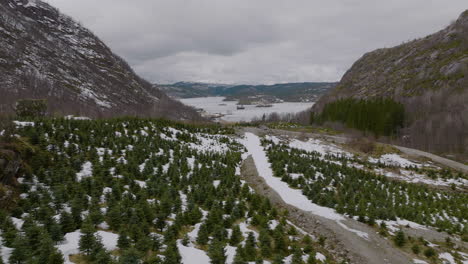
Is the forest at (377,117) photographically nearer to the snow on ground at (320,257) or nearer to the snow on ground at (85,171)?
the snow on ground at (320,257)

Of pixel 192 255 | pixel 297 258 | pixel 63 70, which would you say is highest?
pixel 63 70

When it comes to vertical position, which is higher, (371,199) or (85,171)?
(85,171)

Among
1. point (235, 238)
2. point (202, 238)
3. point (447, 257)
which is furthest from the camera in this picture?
point (447, 257)

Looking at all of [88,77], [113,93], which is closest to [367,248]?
[113,93]

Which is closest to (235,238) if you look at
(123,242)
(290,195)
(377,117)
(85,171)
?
(123,242)

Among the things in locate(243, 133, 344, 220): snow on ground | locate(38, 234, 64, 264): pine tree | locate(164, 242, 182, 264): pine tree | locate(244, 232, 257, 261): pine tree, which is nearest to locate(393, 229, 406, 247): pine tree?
locate(243, 133, 344, 220): snow on ground

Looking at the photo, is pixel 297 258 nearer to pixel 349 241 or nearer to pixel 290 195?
pixel 349 241
